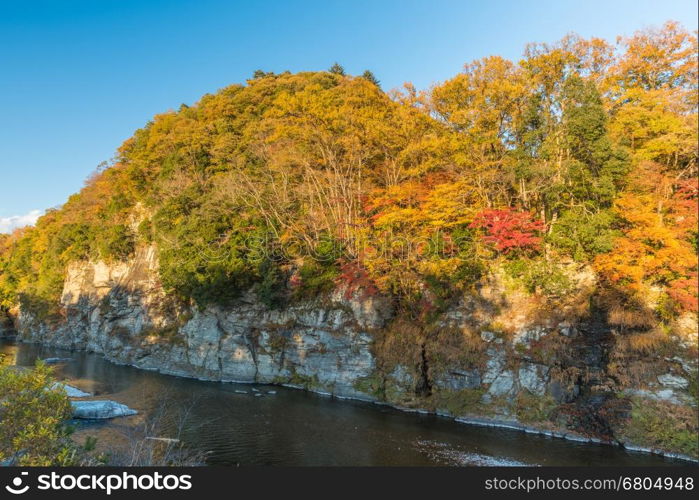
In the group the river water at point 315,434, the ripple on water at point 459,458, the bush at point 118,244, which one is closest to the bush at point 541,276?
the river water at point 315,434

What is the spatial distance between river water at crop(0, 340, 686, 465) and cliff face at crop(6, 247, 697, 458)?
4.39ft

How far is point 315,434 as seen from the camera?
17938 millimetres

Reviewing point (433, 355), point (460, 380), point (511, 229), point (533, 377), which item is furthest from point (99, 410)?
point (511, 229)

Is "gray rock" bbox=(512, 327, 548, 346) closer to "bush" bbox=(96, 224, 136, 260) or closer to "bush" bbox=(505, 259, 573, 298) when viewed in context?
"bush" bbox=(505, 259, 573, 298)

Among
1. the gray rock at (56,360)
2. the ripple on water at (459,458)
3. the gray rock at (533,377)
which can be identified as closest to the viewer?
the ripple on water at (459,458)

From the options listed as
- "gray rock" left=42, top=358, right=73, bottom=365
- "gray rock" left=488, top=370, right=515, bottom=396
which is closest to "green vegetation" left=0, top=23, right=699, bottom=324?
"gray rock" left=488, top=370, right=515, bottom=396

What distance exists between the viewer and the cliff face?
693 inches

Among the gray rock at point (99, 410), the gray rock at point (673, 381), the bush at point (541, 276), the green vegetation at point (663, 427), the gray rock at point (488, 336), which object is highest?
the bush at point (541, 276)

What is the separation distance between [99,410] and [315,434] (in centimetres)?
1019

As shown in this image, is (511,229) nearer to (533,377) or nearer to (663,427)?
(533,377)

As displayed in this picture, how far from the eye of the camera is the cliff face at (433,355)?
693 inches

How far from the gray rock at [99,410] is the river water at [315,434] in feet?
1.94

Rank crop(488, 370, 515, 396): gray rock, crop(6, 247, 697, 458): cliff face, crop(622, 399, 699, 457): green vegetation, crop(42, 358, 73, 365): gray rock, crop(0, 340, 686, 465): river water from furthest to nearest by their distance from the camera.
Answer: crop(42, 358, 73, 365): gray rock
crop(488, 370, 515, 396): gray rock
crop(6, 247, 697, 458): cliff face
crop(0, 340, 686, 465): river water
crop(622, 399, 699, 457): green vegetation

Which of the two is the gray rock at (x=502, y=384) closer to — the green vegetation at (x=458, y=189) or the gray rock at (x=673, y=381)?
the green vegetation at (x=458, y=189)
